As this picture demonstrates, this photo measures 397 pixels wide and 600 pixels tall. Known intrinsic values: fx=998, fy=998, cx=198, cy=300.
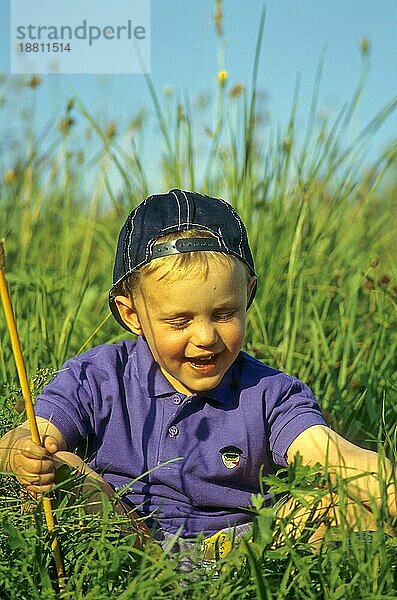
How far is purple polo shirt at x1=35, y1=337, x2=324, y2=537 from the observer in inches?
82.2

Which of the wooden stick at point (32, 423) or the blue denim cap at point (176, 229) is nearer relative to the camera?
the wooden stick at point (32, 423)

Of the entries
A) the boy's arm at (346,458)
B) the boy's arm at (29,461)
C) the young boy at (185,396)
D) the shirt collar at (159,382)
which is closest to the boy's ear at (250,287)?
the young boy at (185,396)

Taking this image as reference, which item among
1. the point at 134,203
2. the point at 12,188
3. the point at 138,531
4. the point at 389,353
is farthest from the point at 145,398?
the point at 12,188

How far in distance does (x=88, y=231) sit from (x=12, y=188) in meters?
0.40

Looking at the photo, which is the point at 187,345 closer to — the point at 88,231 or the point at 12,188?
the point at 88,231

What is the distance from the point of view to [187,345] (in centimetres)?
202

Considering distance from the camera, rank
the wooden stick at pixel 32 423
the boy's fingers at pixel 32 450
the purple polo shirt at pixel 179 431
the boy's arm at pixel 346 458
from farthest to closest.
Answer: the purple polo shirt at pixel 179 431
the boy's arm at pixel 346 458
the boy's fingers at pixel 32 450
the wooden stick at pixel 32 423

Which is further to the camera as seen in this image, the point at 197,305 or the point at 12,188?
the point at 12,188

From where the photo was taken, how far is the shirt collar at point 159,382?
7.07 feet

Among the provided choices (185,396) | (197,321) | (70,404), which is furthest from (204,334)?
(70,404)

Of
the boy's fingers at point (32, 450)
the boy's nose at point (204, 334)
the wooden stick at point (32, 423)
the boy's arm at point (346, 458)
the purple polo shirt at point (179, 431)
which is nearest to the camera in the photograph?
the wooden stick at point (32, 423)

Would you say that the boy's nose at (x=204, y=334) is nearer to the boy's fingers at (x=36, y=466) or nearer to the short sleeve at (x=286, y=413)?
the short sleeve at (x=286, y=413)

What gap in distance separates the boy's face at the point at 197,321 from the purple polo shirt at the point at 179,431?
→ 86 millimetres

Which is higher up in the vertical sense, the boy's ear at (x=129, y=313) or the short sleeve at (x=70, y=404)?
the boy's ear at (x=129, y=313)
